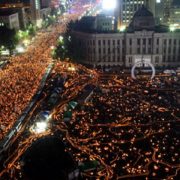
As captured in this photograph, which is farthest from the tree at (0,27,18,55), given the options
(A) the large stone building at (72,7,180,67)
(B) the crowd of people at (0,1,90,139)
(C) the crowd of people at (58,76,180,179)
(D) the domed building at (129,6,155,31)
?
(C) the crowd of people at (58,76,180,179)

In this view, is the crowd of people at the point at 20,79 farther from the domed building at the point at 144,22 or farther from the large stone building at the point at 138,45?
the domed building at the point at 144,22

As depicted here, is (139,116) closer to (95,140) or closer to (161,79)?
(95,140)

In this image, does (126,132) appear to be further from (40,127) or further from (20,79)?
(20,79)

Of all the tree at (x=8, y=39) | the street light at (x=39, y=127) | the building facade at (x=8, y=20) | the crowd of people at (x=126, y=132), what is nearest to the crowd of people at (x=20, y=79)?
the street light at (x=39, y=127)

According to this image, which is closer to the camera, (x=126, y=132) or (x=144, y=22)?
(x=126, y=132)

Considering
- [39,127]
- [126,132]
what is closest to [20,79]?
[39,127]

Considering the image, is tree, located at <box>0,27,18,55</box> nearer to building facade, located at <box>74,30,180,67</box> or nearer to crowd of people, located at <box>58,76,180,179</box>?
building facade, located at <box>74,30,180,67</box>
